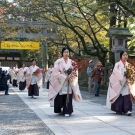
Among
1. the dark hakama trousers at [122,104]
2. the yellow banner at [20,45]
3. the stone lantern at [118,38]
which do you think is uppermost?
the yellow banner at [20,45]

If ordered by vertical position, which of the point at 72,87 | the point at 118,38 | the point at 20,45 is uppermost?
the point at 20,45

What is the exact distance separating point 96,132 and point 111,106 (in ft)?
9.57

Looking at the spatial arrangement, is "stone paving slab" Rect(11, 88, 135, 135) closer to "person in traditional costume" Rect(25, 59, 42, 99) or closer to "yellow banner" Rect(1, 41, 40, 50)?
"person in traditional costume" Rect(25, 59, 42, 99)

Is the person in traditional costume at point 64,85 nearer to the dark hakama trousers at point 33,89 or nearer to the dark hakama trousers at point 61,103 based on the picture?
the dark hakama trousers at point 61,103

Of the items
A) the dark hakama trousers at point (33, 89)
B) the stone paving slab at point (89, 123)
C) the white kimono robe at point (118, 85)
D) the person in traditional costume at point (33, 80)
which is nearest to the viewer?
the stone paving slab at point (89, 123)

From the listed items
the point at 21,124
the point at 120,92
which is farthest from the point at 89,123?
the point at 120,92

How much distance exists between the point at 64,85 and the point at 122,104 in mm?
1620

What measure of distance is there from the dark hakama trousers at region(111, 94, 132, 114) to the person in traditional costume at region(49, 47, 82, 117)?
3.44 feet

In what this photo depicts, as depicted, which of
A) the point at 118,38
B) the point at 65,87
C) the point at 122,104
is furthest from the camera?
the point at 118,38

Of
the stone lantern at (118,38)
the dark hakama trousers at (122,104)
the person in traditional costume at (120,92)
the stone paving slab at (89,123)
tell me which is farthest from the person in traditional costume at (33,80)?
the dark hakama trousers at (122,104)

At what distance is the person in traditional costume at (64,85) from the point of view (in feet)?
29.3

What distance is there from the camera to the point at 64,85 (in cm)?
898

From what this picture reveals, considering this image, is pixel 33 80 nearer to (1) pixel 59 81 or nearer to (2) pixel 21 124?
(1) pixel 59 81

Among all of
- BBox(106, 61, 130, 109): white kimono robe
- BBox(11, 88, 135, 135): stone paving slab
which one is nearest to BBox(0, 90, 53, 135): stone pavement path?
BBox(11, 88, 135, 135): stone paving slab
